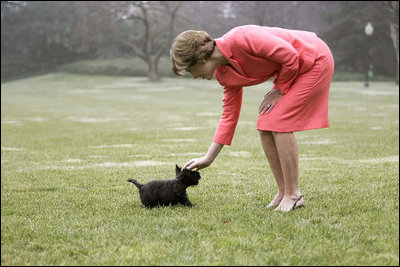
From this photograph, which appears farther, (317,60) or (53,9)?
(53,9)

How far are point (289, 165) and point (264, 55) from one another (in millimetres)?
897

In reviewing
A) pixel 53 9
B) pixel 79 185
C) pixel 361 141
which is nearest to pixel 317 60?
pixel 79 185

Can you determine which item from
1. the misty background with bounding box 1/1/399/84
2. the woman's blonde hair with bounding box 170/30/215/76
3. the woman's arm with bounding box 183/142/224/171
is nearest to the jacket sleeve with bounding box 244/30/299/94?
the woman's blonde hair with bounding box 170/30/215/76

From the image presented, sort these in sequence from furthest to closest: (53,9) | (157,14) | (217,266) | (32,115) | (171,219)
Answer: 1. (53,9)
2. (157,14)
3. (32,115)
4. (171,219)
5. (217,266)

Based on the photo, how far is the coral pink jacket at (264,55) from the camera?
3.83 meters

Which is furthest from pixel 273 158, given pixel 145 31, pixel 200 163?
pixel 145 31

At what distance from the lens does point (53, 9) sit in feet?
186

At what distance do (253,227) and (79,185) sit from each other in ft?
8.95

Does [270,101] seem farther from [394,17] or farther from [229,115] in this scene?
[394,17]

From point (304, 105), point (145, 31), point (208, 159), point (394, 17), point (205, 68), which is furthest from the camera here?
point (145, 31)

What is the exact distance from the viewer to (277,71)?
4090 millimetres

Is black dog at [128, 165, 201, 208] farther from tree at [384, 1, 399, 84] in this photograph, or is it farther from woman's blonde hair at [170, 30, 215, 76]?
tree at [384, 1, 399, 84]

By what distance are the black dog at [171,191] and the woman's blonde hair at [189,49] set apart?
38.9 inches

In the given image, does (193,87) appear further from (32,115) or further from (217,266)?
(217,266)
